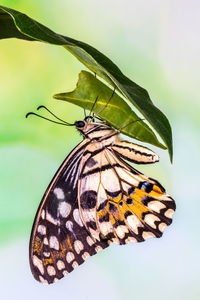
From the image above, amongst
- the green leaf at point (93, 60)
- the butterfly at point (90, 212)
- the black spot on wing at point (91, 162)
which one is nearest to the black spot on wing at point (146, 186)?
the butterfly at point (90, 212)

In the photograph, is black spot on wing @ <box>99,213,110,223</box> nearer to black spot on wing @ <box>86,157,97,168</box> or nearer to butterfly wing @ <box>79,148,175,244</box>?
butterfly wing @ <box>79,148,175,244</box>

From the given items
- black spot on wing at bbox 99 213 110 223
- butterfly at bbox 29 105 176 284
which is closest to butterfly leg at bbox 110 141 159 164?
butterfly at bbox 29 105 176 284

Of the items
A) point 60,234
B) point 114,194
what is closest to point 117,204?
point 114,194

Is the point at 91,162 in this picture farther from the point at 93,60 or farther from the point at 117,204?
the point at 93,60

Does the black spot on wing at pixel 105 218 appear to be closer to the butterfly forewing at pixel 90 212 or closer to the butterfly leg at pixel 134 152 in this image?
the butterfly forewing at pixel 90 212

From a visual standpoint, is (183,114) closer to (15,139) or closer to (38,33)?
(15,139)

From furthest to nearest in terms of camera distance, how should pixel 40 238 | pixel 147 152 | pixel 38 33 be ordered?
pixel 40 238 < pixel 147 152 < pixel 38 33

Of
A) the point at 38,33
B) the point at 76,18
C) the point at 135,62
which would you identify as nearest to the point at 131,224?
the point at 38,33
